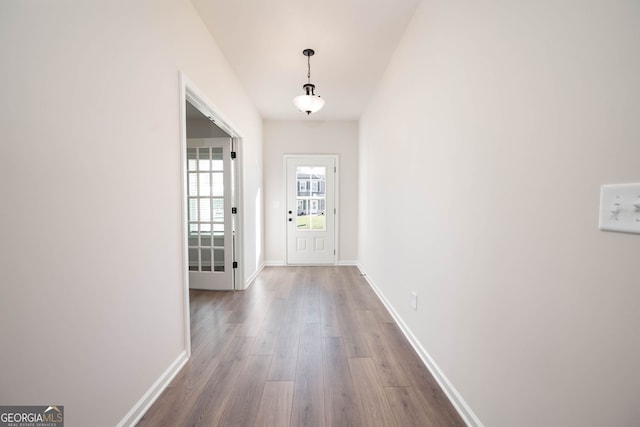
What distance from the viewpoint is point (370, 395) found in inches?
64.9

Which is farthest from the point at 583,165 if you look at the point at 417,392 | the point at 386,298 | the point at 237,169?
the point at 237,169

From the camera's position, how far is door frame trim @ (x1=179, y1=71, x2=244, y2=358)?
1979 millimetres

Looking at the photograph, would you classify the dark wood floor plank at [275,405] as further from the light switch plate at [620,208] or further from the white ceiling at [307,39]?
the white ceiling at [307,39]

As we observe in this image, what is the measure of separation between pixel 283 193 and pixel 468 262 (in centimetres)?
402

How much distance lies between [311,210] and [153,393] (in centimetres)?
383

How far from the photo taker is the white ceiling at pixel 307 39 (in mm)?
2178

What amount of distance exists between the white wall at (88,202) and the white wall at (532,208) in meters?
1.79

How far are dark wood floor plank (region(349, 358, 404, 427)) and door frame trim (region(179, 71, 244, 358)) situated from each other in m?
1.29

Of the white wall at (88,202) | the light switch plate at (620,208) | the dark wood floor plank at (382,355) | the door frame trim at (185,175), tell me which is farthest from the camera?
the door frame trim at (185,175)

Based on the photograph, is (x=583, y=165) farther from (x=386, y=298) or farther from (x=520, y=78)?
(x=386, y=298)

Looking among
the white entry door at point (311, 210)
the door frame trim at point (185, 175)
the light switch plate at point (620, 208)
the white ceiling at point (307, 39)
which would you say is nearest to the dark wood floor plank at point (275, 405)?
the door frame trim at point (185, 175)

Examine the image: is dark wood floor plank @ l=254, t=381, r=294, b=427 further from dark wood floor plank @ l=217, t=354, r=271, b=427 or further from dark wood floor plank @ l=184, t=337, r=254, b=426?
dark wood floor plank @ l=184, t=337, r=254, b=426
